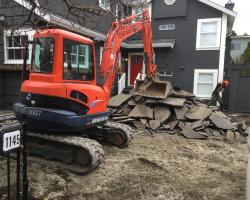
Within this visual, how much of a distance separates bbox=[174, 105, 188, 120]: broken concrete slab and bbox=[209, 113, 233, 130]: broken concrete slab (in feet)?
2.92

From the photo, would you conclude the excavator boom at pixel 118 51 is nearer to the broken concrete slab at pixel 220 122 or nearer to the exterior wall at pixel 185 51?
the broken concrete slab at pixel 220 122

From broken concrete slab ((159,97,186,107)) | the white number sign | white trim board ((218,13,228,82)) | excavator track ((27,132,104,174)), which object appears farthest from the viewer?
white trim board ((218,13,228,82))

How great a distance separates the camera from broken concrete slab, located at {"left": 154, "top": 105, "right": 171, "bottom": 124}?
8599mm

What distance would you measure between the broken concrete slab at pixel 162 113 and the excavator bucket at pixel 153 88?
0.51 metres

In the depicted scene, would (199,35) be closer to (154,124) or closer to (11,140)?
(154,124)

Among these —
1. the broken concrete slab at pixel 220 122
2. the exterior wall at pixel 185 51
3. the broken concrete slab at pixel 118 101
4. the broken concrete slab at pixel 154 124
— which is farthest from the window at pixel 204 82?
the broken concrete slab at pixel 154 124

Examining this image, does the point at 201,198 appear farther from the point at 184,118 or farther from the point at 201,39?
the point at 201,39

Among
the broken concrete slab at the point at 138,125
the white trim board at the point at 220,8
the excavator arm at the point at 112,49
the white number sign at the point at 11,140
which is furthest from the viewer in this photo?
the white trim board at the point at 220,8

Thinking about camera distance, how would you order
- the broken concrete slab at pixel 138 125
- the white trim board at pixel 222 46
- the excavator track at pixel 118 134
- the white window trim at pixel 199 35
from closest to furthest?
1. the excavator track at pixel 118 134
2. the broken concrete slab at pixel 138 125
3. the white trim board at pixel 222 46
4. the white window trim at pixel 199 35

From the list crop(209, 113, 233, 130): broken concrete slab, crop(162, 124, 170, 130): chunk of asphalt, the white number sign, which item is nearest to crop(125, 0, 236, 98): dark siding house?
crop(209, 113, 233, 130): broken concrete slab

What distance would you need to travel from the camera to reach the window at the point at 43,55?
4.75 metres

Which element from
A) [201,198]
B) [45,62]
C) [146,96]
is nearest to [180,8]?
[146,96]

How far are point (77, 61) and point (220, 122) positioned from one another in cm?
547

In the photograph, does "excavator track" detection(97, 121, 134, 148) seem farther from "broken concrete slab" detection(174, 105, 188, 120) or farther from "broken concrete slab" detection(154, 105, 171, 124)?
"broken concrete slab" detection(174, 105, 188, 120)
